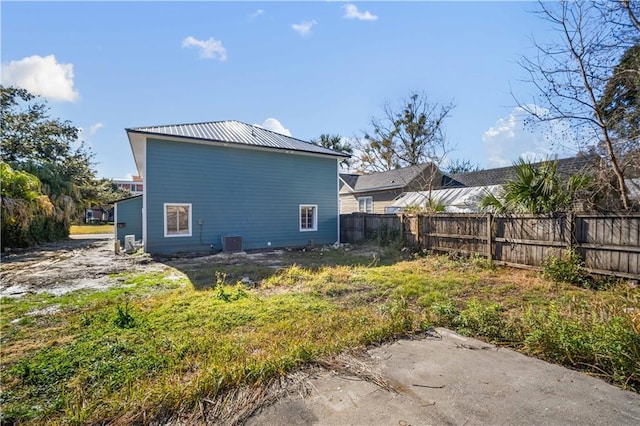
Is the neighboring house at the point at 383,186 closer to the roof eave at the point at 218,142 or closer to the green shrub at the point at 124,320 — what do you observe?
the roof eave at the point at 218,142

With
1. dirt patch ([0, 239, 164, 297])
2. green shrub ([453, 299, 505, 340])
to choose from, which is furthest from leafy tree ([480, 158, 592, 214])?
dirt patch ([0, 239, 164, 297])

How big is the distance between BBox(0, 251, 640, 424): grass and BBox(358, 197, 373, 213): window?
1530cm

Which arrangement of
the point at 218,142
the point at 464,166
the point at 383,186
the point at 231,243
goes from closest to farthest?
the point at 218,142 → the point at 231,243 → the point at 383,186 → the point at 464,166

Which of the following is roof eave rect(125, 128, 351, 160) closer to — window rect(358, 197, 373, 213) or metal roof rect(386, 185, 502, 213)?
metal roof rect(386, 185, 502, 213)

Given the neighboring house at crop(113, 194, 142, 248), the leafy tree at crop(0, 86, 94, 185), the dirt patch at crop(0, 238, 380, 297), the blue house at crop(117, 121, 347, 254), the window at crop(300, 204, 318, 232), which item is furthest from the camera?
the leafy tree at crop(0, 86, 94, 185)

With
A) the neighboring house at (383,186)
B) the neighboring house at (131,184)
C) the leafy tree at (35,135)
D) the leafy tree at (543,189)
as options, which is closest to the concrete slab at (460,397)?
the leafy tree at (543,189)

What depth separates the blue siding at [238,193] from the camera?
33.2 ft

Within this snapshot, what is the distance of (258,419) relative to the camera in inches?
76.9

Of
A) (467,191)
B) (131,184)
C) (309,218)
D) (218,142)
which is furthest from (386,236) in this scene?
(131,184)

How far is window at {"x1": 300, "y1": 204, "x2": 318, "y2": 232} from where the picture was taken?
511 inches

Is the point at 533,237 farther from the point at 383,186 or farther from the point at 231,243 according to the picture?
the point at 383,186

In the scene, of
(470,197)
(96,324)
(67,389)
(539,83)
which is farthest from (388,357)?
(470,197)

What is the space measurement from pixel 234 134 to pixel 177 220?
414 cm

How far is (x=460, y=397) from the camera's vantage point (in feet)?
7.13
